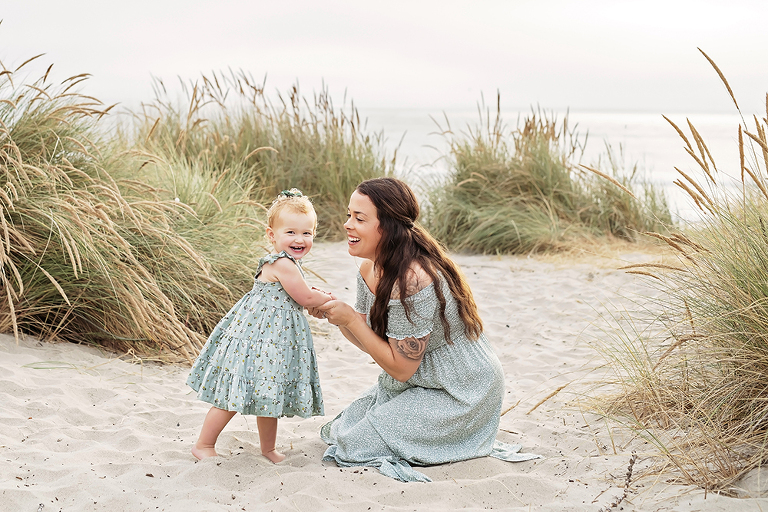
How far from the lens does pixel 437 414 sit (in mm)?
2807

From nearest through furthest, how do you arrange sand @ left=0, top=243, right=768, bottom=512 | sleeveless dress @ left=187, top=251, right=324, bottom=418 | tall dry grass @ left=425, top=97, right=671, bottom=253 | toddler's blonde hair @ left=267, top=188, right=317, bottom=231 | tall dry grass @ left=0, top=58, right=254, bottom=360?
1. sand @ left=0, top=243, right=768, bottom=512
2. sleeveless dress @ left=187, top=251, right=324, bottom=418
3. toddler's blonde hair @ left=267, top=188, right=317, bottom=231
4. tall dry grass @ left=0, top=58, right=254, bottom=360
5. tall dry grass @ left=425, top=97, right=671, bottom=253

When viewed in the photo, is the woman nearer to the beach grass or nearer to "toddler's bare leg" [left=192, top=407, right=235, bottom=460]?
"toddler's bare leg" [left=192, top=407, right=235, bottom=460]

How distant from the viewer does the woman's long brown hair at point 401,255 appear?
272cm

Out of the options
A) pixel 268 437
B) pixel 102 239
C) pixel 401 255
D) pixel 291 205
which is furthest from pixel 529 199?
pixel 268 437

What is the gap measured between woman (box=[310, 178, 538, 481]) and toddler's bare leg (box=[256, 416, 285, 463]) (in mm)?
213

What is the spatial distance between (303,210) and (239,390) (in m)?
0.72

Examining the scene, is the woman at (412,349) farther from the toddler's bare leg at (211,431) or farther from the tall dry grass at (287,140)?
the tall dry grass at (287,140)

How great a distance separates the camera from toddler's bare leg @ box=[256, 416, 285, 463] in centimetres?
282

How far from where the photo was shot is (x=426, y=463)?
278 centimetres

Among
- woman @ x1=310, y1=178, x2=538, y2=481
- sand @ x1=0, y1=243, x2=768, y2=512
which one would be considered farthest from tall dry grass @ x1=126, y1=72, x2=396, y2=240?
woman @ x1=310, y1=178, x2=538, y2=481

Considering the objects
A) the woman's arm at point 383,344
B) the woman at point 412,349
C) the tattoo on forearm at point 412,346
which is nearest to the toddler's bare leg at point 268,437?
the woman at point 412,349

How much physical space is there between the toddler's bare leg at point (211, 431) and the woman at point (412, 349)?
17.3 inches

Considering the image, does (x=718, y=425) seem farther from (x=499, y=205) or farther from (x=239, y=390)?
(x=499, y=205)

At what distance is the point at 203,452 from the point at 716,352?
201 cm
